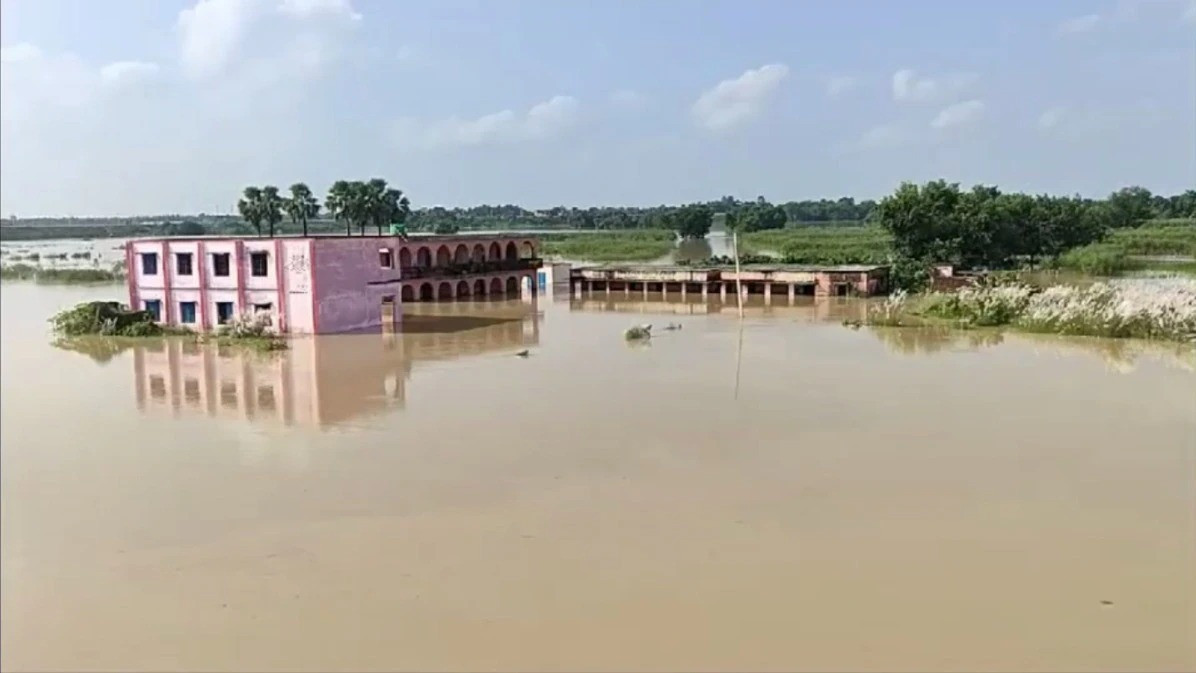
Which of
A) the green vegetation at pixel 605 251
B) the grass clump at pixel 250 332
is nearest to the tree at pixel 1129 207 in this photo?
the green vegetation at pixel 605 251

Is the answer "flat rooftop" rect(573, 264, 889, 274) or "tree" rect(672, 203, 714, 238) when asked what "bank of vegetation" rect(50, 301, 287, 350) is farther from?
Result: "tree" rect(672, 203, 714, 238)

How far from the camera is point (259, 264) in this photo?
2231 cm

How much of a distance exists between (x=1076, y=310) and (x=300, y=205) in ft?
102

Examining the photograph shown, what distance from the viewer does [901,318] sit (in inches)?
961

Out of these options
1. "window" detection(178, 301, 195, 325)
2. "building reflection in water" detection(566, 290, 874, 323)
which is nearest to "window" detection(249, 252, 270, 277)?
"window" detection(178, 301, 195, 325)

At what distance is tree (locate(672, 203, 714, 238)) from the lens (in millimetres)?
81125

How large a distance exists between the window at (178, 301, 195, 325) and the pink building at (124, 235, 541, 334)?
0.02 meters

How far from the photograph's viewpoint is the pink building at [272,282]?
21.9m

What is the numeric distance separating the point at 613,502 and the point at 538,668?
3.34 metres

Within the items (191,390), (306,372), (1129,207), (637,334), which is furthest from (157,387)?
(1129,207)

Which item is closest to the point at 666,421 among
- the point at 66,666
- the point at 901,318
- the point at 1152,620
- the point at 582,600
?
the point at 582,600

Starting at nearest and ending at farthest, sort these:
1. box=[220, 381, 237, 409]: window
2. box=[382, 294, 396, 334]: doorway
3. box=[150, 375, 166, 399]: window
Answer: box=[220, 381, 237, 409]: window → box=[150, 375, 166, 399]: window → box=[382, 294, 396, 334]: doorway

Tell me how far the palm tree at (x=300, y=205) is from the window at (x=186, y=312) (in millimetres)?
19279

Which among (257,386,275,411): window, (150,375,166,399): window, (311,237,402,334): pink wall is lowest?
(257,386,275,411): window
